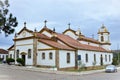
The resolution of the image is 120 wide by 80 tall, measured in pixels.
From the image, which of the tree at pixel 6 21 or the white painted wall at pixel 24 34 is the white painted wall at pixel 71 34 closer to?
the white painted wall at pixel 24 34

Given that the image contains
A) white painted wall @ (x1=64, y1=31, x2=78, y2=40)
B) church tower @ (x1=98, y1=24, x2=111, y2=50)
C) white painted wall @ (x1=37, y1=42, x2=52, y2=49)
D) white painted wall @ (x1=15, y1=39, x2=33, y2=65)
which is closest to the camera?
white painted wall @ (x1=37, y1=42, x2=52, y2=49)

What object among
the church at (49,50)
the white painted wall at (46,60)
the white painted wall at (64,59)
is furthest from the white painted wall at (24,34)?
the white painted wall at (64,59)

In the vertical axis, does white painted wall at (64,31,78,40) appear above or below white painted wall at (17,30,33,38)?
above

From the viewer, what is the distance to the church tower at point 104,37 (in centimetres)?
7025

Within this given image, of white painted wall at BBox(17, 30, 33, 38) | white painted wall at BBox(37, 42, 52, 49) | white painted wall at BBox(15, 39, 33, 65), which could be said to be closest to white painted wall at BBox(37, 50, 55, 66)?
white painted wall at BBox(37, 42, 52, 49)

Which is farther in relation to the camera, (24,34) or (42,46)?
(24,34)

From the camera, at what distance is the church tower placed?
7025 centimetres

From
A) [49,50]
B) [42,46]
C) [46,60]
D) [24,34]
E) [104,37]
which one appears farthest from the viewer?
[104,37]

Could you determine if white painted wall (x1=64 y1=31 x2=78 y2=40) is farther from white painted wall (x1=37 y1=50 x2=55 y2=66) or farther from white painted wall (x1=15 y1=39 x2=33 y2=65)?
white painted wall (x1=37 y1=50 x2=55 y2=66)

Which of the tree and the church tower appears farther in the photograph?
the church tower

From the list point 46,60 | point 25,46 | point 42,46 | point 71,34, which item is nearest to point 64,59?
point 46,60

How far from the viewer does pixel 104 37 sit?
7012cm

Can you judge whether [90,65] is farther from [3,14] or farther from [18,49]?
[3,14]

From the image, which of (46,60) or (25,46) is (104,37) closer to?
(25,46)
